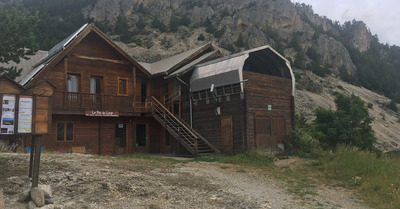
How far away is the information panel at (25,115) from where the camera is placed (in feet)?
23.9

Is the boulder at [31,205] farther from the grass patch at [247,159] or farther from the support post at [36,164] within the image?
the grass patch at [247,159]

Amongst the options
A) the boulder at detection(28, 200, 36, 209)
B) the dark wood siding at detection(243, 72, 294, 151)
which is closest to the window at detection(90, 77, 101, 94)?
the dark wood siding at detection(243, 72, 294, 151)

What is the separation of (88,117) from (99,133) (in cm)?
121

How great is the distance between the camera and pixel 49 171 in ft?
31.7

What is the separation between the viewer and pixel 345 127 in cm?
2531

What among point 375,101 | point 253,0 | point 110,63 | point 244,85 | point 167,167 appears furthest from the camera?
point 253,0

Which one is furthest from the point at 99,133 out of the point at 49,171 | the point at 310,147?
the point at 310,147

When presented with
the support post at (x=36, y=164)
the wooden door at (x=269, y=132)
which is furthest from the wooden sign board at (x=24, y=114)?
the wooden door at (x=269, y=132)

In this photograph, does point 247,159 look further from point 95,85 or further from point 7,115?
point 7,115

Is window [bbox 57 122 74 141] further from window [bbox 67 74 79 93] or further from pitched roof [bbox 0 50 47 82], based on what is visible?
pitched roof [bbox 0 50 47 82]

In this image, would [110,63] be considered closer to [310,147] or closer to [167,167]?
[167,167]

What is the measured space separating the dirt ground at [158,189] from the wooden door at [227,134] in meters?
6.08

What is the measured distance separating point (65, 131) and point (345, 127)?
19830 mm

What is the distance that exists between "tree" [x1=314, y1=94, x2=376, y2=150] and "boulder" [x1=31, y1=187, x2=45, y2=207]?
68.7 ft
